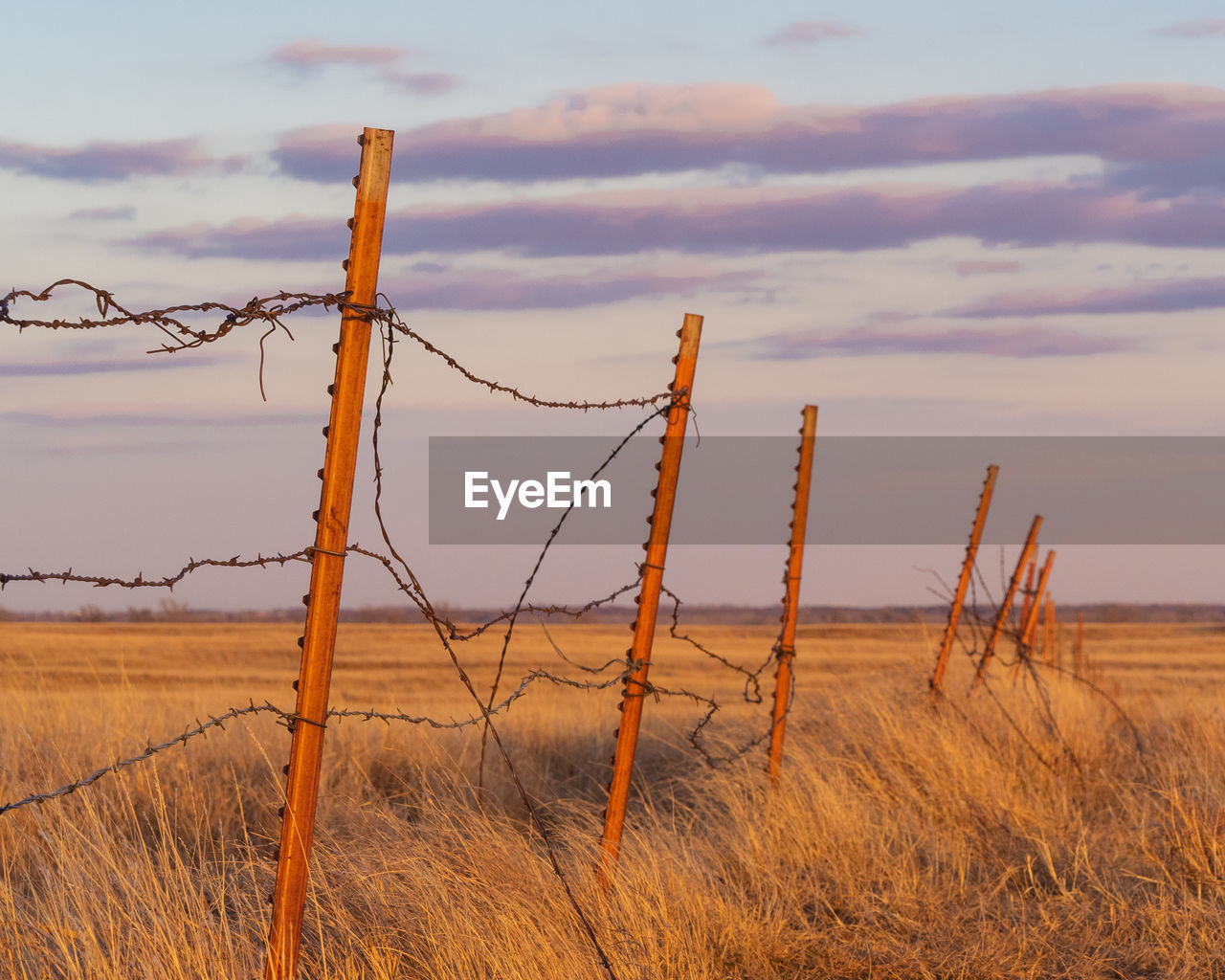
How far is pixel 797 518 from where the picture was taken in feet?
27.4

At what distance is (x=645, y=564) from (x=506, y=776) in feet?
11.7

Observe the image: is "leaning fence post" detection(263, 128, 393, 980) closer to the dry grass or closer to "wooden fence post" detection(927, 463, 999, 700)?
the dry grass

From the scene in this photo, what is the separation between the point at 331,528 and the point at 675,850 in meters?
3.49

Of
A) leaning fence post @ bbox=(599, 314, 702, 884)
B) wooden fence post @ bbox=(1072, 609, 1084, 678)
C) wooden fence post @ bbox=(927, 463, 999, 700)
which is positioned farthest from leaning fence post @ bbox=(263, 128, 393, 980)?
wooden fence post @ bbox=(1072, 609, 1084, 678)

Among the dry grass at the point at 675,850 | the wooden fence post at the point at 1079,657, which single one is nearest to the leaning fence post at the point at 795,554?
the dry grass at the point at 675,850

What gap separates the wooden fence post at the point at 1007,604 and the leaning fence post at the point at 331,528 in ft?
29.3

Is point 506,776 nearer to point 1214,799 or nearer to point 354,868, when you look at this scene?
point 354,868

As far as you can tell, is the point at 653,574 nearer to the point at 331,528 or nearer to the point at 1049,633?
the point at 331,528

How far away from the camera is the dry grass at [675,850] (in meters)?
4.47

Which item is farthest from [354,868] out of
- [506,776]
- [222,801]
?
[506,776]

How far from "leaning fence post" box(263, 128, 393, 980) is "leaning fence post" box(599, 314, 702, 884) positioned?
2.36 m

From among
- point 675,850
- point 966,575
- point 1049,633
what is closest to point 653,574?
point 675,850

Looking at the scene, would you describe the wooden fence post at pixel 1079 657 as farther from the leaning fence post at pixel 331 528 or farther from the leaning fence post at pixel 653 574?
Answer: the leaning fence post at pixel 331 528

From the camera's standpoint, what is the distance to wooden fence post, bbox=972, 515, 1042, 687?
38.0 ft
